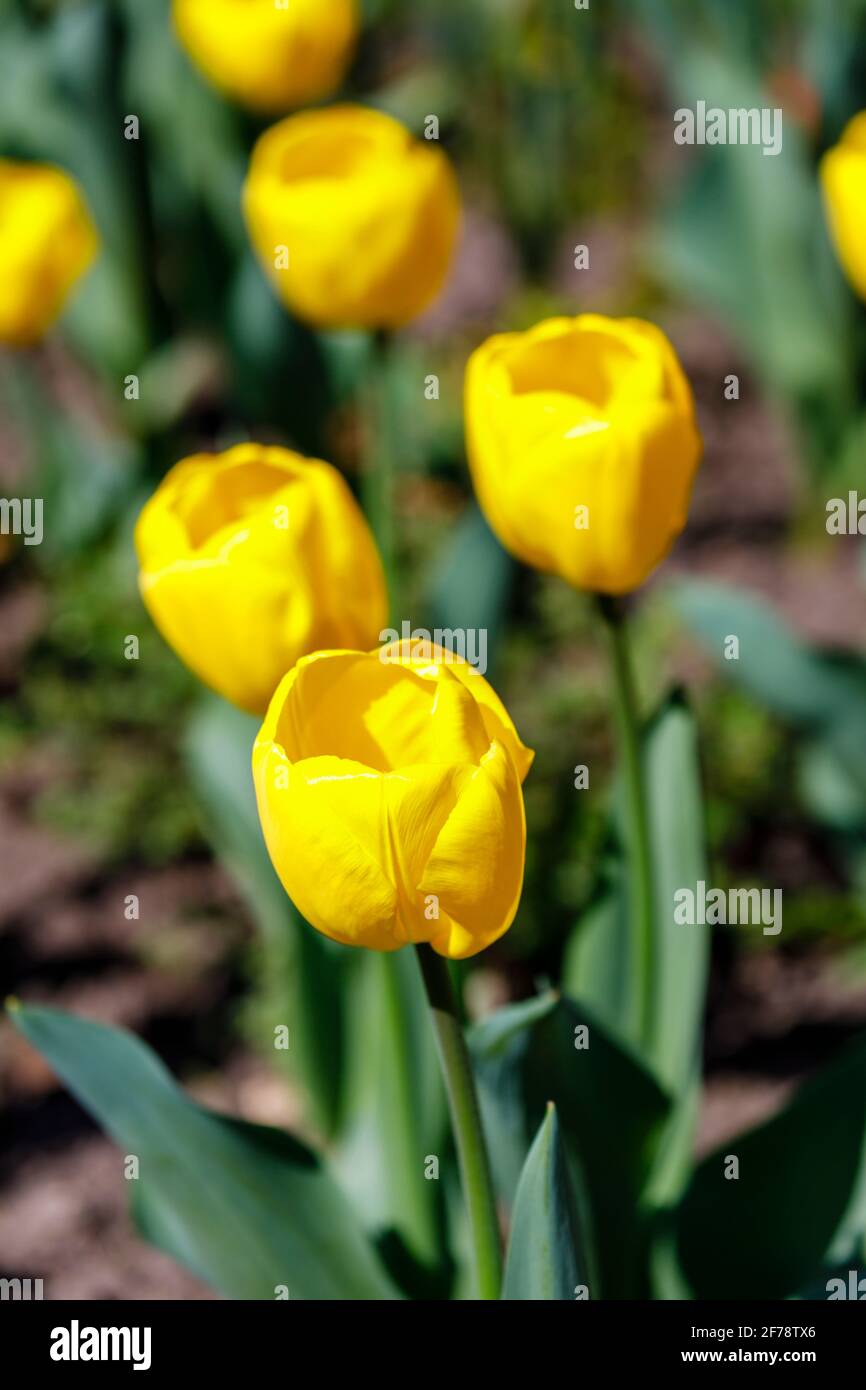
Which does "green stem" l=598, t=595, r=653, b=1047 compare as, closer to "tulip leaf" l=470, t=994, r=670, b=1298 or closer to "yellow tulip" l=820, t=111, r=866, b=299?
"tulip leaf" l=470, t=994, r=670, b=1298

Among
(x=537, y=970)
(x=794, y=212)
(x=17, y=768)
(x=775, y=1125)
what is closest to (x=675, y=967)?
(x=775, y=1125)

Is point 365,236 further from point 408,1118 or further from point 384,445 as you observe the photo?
point 408,1118

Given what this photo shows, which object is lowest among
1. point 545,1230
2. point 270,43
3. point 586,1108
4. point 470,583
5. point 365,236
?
point 545,1230

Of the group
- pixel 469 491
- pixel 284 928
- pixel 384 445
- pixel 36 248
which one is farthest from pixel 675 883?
pixel 469 491

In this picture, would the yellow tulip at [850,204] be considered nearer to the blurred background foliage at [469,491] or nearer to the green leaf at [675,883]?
the blurred background foliage at [469,491]

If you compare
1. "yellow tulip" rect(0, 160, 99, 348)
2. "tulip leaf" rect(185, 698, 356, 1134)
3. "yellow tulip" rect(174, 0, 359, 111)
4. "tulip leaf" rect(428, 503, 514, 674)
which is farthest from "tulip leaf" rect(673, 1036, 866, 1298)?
"yellow tulip" rect(174, 0, 359, 111)

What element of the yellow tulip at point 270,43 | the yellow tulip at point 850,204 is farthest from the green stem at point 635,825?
the yellow tulip at point 270,43
